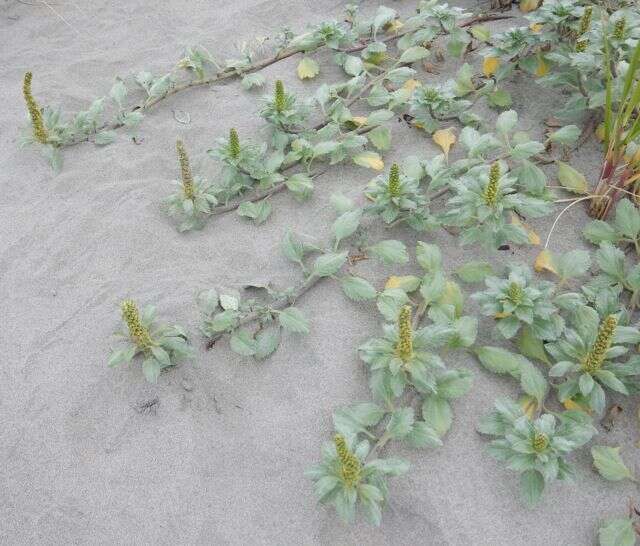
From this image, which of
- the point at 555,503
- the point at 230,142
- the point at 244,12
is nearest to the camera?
the point at 555,503

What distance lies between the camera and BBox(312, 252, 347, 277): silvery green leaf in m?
2.31

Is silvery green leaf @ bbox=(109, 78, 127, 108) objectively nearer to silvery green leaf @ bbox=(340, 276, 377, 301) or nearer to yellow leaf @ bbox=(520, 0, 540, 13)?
silvery green leaf @ bbox=(340, 276, 377, 301)

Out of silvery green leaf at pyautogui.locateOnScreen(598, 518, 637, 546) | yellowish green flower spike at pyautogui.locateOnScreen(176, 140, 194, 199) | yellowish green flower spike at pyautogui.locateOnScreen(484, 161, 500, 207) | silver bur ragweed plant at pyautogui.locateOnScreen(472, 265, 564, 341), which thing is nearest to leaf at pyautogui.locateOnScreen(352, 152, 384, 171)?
yellowish green flower spike at pyautogui.locateOnScreen(484, 161, 500, 207)

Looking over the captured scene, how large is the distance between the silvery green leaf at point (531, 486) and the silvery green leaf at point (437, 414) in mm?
274

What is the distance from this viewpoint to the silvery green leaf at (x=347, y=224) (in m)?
2.44

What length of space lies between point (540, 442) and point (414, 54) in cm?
229

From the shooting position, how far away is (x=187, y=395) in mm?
2092

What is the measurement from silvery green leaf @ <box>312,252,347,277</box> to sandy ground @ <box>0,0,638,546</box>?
0.31ft

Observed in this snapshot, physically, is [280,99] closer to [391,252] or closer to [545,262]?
[391,252]

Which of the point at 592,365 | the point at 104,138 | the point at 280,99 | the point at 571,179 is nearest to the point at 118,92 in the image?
the point at 104,138

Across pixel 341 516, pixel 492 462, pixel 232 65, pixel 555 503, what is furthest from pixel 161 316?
pixel 232 65

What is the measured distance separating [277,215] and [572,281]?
1261 millimetres

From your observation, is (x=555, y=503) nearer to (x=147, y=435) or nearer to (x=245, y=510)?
(x=245, y=510)

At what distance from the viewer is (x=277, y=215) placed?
8.86 feet
